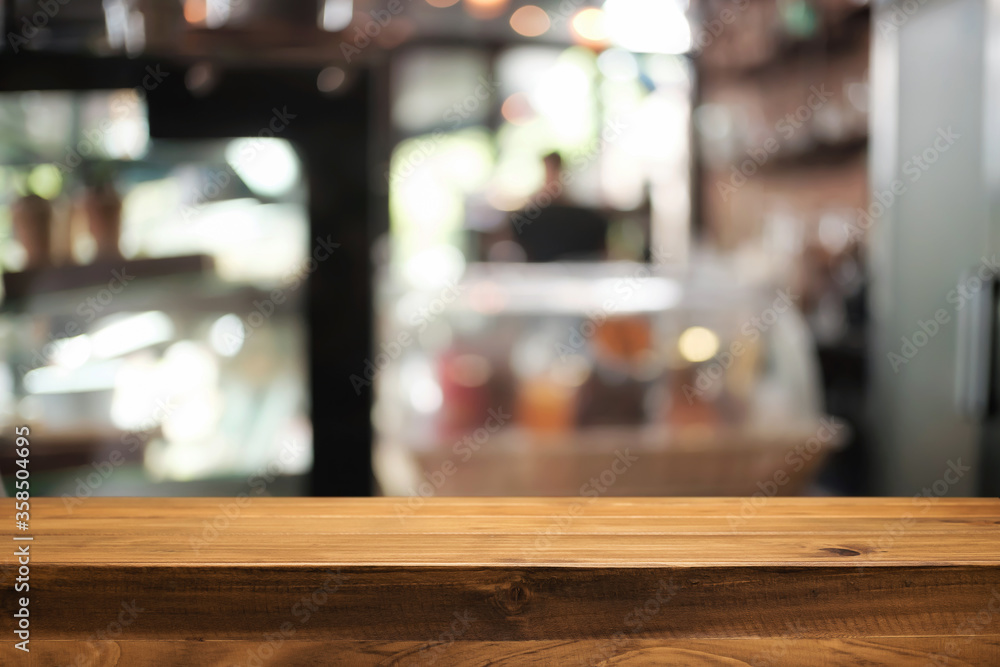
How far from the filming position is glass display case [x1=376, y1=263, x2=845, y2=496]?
5.78 feet

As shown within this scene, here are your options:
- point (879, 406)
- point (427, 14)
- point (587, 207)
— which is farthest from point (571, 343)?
point (427, 14)

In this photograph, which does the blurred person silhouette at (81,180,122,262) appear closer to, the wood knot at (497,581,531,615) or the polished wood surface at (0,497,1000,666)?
the polished wood surface at (0,497,1000,666)

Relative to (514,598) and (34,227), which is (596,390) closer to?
(34,227)

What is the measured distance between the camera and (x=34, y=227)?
1.56m

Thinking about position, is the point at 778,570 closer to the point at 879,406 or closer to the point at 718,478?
the point at 718,478

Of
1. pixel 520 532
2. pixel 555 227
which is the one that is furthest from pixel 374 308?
pixel 555 227

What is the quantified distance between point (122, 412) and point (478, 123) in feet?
13.3

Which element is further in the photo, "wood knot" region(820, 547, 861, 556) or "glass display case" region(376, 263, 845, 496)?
"glass display case" region(376, 263, 845, 496)

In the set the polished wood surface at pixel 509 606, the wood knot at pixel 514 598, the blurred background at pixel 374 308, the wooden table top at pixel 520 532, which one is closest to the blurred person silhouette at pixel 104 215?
the blurred background at pixel 374 308

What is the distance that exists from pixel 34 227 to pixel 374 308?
676 mm

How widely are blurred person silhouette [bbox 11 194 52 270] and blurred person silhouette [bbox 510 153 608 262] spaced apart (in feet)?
11.8

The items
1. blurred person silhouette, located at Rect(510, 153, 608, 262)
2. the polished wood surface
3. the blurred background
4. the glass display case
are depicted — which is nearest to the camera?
the polished wood surface

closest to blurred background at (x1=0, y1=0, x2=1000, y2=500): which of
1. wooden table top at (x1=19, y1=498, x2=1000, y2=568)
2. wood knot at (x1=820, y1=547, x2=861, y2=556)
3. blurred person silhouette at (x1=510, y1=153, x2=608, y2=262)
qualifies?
wooden table top at (x1=19, y1=498, x2=1000, y2=568)

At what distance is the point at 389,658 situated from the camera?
44 centimetres
